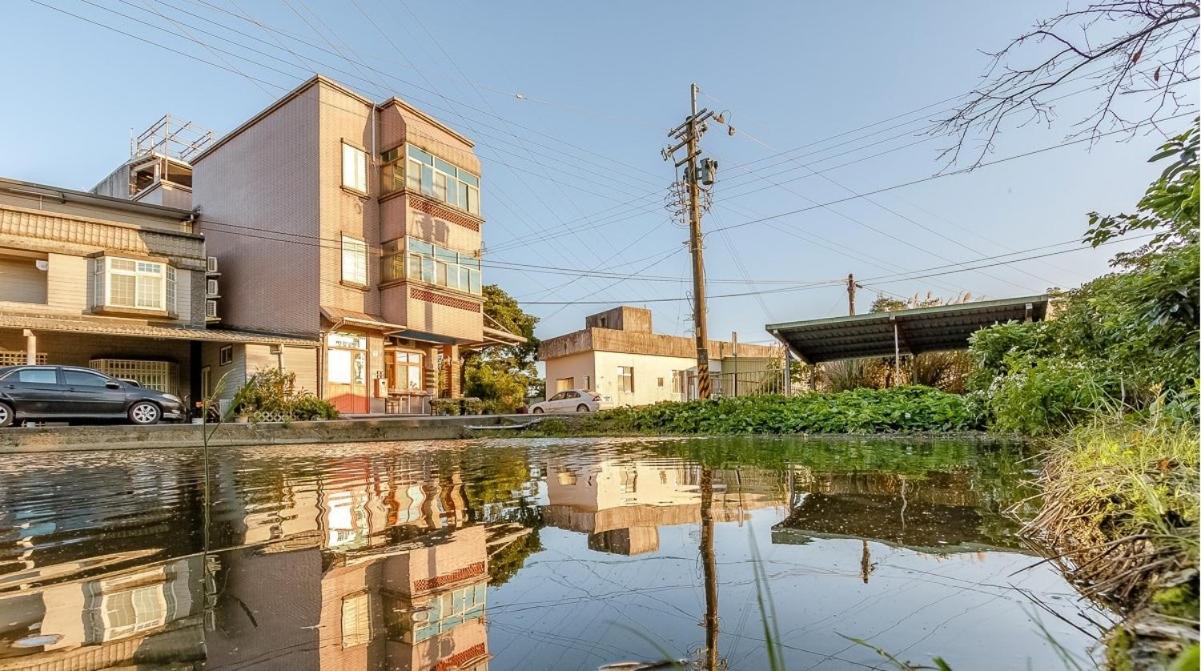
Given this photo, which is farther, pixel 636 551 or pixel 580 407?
pixel 580 407

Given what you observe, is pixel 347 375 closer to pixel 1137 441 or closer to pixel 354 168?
pixel 354 168

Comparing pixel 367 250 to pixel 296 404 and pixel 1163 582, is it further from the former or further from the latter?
pixel 1163 582

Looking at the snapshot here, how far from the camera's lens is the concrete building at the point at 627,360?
96.4ft

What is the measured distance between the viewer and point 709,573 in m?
2.68

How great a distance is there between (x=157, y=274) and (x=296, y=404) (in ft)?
23.4

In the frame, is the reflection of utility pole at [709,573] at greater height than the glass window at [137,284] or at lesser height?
lesser

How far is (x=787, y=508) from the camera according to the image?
4133 millimetres

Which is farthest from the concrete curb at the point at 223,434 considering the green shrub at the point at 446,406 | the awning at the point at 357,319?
the awning at the point at 357,319

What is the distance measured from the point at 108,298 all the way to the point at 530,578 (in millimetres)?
21253

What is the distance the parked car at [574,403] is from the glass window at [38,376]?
53.7 ft

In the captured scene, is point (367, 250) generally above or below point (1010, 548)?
above

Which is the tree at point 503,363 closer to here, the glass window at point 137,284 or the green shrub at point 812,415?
the green shrub at point 812,415

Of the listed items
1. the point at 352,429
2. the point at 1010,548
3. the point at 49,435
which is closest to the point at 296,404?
the point at 352,429

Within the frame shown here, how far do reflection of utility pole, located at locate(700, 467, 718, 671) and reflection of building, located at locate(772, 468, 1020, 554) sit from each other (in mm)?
374
